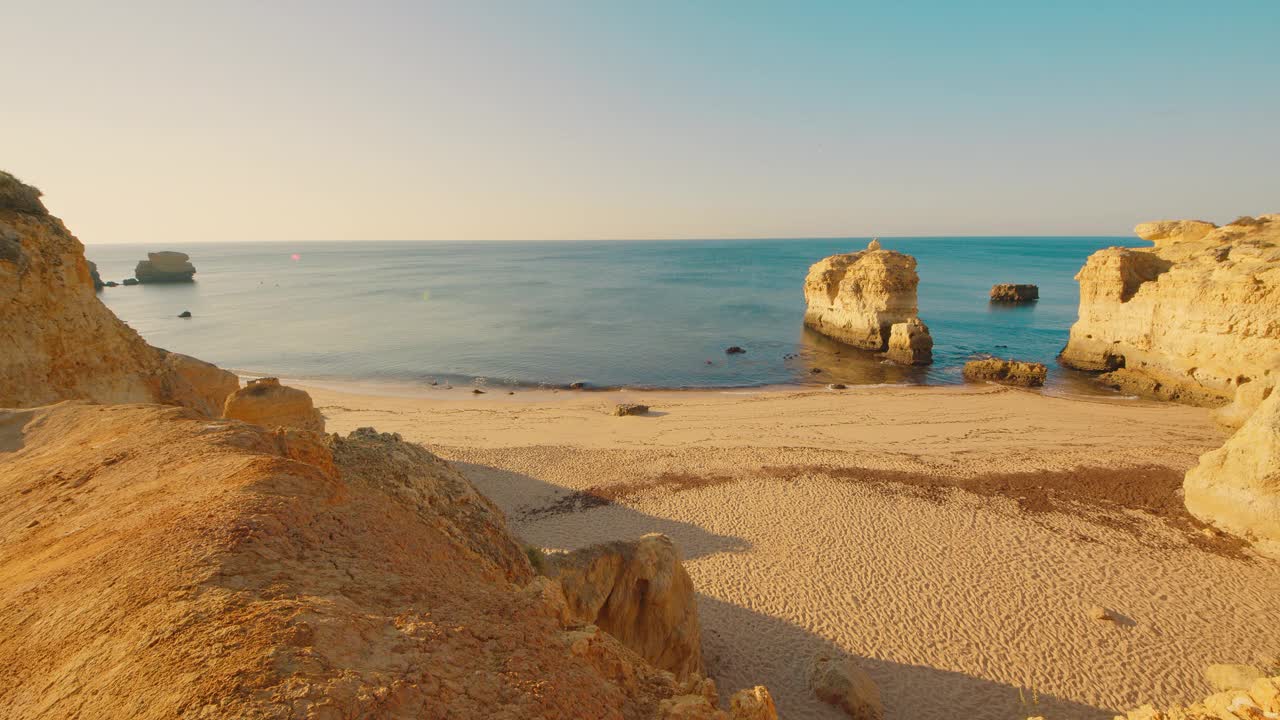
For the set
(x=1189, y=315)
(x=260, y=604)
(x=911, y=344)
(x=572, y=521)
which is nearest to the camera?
(x=260, y=604)

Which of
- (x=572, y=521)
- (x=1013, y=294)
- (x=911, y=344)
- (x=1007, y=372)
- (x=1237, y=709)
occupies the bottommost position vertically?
(x=572, y=521)

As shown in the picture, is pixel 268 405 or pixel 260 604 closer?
pixel 260 604

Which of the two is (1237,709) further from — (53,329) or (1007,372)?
(1007,372)

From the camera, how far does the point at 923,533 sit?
13.9 metres

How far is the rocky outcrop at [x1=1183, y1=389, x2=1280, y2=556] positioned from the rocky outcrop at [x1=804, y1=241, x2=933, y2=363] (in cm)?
2284

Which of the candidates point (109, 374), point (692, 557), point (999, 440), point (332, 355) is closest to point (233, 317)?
point (332, 355)

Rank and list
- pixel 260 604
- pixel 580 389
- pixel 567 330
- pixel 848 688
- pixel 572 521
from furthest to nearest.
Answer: pixel 567 330 < pixel 580 389 < pixel 572 521 < pixel 848 688 < pixel 260 604

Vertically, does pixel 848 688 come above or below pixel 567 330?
below

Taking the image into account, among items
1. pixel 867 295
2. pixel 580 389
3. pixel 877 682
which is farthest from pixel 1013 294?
pixel 877 682

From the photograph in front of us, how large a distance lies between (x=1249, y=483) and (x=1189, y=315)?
17.2 m

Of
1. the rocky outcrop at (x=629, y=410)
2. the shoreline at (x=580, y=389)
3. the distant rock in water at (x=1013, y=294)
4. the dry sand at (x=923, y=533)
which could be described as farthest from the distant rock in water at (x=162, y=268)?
the distant rock in water at (x=1013, y=294)

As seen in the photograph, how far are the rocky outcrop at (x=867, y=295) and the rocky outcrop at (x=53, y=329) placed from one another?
3794 cm

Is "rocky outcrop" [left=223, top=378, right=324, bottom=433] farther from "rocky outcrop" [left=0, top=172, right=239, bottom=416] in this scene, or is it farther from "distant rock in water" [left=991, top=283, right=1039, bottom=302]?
"distant rock in water" [left=991, top=283, right=1039, bottom=302]

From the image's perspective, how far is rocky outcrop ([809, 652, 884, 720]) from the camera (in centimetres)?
841
